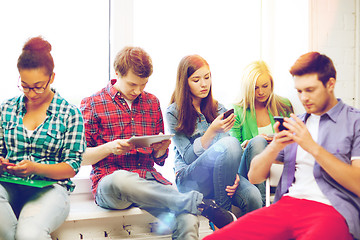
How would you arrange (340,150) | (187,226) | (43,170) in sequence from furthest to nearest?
(187,226)
(43,170)
(340,150)

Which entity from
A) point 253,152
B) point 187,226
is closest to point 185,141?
point 253,152

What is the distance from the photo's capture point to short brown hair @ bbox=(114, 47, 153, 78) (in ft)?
7.35

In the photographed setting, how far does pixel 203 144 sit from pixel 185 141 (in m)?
0.13

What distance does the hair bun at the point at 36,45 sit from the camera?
192cm

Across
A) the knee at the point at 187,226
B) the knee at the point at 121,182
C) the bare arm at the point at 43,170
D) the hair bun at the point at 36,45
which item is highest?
the hair bun at the point at 36,45

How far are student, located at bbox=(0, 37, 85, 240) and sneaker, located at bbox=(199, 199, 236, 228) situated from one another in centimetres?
69

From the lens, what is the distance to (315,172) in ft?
5.33

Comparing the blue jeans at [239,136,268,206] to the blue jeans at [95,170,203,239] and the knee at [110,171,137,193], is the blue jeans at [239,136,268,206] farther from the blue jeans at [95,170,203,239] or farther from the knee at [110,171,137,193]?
the knee at [110,171,137,193]

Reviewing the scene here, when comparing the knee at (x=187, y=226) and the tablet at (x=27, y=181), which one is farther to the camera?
the knee at (x=187, y=226)

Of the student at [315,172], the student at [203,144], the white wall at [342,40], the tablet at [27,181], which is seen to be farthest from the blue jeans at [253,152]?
the tablet at [27,181]

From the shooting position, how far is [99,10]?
106 inches

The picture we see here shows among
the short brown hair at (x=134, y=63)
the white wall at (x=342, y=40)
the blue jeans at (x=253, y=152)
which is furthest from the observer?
the white wall at (x=342, y=40)

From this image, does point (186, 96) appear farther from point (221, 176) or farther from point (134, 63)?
point (221, 176)

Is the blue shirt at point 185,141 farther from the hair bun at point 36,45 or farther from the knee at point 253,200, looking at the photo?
the hair bun at point 36,45
